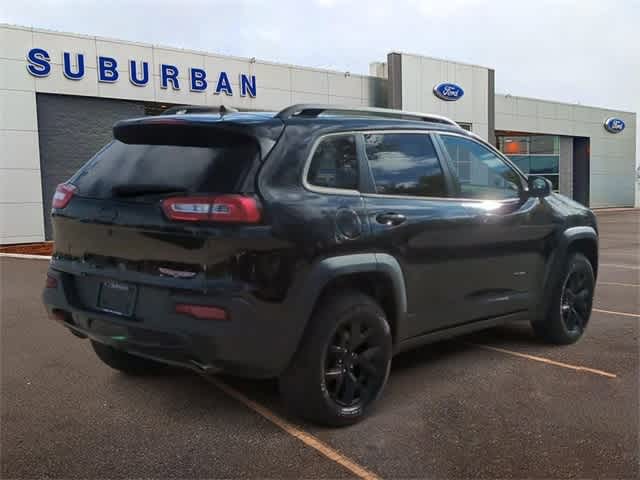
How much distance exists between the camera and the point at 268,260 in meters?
3.28

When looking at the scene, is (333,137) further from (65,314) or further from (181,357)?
(65,314)

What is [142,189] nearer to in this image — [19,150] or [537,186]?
[537,186]

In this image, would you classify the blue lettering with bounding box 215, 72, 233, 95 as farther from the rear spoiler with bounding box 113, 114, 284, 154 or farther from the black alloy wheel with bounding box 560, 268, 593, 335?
the rear spoiler with bounding box 113, 114, 284, 154

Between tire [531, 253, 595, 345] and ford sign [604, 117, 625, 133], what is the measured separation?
3383 cm

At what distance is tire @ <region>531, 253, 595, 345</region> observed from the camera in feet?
17.8

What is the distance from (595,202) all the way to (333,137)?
116 ft

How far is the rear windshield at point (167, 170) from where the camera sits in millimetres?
3381

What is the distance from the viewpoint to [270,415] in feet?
12.8

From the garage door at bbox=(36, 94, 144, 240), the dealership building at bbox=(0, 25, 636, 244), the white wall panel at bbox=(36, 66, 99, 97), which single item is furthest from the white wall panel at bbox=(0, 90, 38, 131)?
the white wall panel at bbox=(36, 66, 99, 97)

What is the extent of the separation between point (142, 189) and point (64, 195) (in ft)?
2.40

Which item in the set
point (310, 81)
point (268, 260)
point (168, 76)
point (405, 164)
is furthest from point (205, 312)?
point (310, 81)

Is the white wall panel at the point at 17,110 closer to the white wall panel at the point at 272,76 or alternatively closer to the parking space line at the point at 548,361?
the white wall panel at the point at 272,76

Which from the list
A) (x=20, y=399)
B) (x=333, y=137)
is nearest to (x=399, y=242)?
(x=333, y=137)

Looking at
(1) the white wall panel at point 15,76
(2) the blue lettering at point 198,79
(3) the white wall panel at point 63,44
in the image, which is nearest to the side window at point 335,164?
(1) the white wall panel at point 15,76
